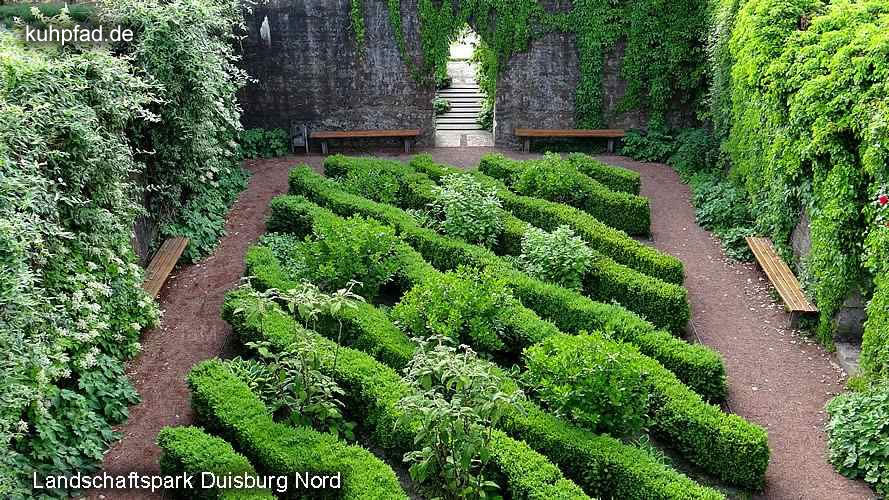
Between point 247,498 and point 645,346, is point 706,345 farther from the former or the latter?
point 247,498

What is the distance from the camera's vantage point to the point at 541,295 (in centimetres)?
1018

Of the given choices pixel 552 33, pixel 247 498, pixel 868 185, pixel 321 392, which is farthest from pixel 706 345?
pixel 552 33

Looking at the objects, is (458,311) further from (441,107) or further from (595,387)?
(441,107)

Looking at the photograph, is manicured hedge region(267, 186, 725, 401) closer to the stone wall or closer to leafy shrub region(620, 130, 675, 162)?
the stone wall

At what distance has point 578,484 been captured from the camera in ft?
25.6

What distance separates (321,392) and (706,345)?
16.9ft

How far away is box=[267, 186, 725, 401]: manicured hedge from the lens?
910cm

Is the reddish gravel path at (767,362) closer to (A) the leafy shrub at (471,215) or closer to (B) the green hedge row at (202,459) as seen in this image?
(A) the leafy shrub at (471,215)

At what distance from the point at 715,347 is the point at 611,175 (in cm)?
502

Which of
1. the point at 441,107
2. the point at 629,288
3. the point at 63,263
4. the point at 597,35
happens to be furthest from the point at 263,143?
the point at 629,288

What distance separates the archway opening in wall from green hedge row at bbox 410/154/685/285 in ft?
13.4

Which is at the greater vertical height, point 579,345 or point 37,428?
point 579,345

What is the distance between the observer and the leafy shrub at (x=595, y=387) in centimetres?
782

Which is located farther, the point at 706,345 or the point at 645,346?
the point at 706,345
